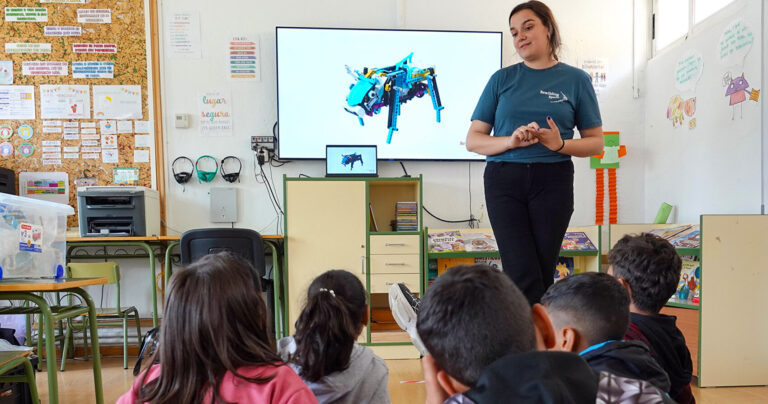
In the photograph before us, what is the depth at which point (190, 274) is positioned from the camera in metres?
0.90

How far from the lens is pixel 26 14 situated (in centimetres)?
370

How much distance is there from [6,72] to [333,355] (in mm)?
3699

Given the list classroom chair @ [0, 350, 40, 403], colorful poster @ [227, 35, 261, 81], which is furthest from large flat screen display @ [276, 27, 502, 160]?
classroom chair @ [0, 350, 40, 403]

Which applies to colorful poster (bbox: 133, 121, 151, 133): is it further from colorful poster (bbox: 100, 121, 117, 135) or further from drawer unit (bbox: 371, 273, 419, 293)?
drawer unit (bbox: 371, 273, 419, 293)

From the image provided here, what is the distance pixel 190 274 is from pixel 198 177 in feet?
9.95

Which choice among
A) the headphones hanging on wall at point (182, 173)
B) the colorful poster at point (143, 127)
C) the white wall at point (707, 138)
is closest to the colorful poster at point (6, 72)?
the colorful poster at point (143, 127)

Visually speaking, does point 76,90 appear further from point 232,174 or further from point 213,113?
point 232,174

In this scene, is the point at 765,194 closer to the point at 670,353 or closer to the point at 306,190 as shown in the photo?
the point at 670,353

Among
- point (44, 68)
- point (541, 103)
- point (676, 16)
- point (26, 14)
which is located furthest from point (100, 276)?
point (676, 16)

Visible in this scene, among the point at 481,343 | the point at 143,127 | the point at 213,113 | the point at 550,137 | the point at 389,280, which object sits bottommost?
the point at 389,280

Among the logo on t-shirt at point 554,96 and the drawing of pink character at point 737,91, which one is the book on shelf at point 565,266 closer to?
the drawing of pink character at point 737,91

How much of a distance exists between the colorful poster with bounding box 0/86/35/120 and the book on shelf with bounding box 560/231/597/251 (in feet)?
12.5

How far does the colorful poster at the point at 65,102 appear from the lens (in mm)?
3688

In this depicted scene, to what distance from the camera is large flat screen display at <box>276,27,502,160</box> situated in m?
3.68
